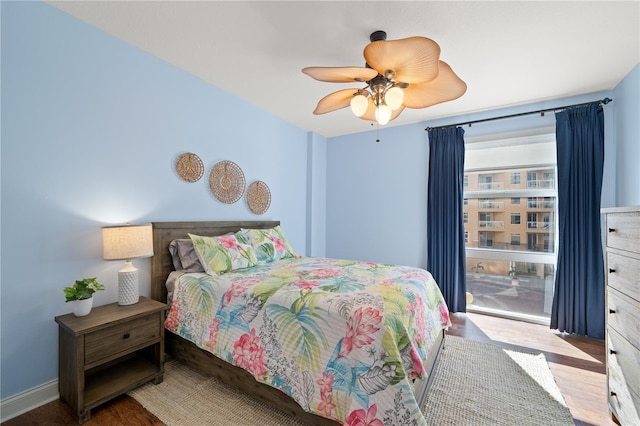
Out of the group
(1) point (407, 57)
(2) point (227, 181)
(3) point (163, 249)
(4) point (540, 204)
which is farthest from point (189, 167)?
(4) point (540, 204)

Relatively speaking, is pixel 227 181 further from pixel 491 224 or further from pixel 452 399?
pixel 491 224

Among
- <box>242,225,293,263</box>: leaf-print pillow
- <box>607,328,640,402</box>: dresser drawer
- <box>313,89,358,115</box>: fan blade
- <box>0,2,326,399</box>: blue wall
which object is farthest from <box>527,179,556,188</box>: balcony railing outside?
<box>0,2,326,399</box>: blue wall

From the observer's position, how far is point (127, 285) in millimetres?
1952

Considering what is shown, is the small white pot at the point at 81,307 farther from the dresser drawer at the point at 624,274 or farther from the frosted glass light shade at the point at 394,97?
the dresser drawer at the point at 624,274

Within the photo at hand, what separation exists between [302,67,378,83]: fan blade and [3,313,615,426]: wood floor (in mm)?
2333

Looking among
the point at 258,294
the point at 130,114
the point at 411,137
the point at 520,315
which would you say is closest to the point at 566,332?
the point at 520,315

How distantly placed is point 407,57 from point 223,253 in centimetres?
Answer: 201

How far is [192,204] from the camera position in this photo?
269cm

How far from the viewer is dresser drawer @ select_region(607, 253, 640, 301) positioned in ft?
4.43

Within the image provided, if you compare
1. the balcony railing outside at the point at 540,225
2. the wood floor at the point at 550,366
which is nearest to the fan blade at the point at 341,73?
the wood floor at the point at 550,366

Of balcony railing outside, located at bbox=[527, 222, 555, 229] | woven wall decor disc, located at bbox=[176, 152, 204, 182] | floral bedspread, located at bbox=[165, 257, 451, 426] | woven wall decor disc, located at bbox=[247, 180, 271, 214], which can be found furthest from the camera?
woven wall decor disc, located at bbox=[247, 180, 271, 214]

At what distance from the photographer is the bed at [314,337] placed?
1.28 metres

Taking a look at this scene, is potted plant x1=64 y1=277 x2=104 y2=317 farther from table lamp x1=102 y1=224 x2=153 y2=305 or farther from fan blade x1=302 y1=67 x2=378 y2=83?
fan blade x1=302 y1=67 x2=378 y2=83

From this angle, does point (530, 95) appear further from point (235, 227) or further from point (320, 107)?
point (235, 227)
